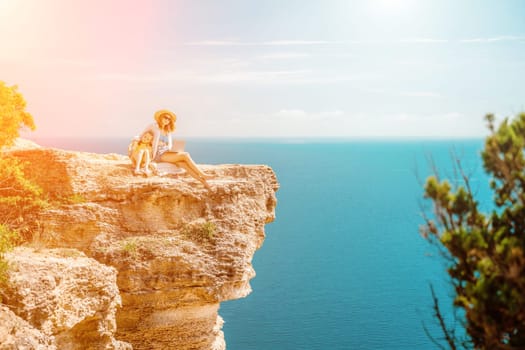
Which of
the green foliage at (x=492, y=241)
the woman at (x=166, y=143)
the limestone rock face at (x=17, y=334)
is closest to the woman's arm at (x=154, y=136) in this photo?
the woman at (x=166, y=143)

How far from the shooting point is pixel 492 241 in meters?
9.59

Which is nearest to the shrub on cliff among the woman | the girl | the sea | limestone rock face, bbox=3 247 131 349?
limestone rock face, bbox=3 247 131 349

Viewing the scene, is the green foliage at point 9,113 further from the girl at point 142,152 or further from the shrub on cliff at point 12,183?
the girl at point 142,152

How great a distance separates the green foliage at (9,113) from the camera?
52.0 ft

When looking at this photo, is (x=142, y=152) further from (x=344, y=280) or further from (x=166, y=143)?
(x=344, y=280)

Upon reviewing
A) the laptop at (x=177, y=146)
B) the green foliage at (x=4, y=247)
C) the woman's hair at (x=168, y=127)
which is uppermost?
the woman's hair at (x=168, y=127)

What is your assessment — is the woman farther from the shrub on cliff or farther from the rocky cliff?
the shrub on cliff

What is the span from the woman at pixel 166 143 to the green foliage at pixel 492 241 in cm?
916

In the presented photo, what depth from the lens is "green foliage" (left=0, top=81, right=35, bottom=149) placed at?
52.0 ft

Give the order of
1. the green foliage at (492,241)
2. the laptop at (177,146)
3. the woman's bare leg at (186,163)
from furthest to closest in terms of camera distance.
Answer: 1. the laptop at (177,146)
2. the woman's bare leg at (186,163)
3. the green foliage at (492,241)

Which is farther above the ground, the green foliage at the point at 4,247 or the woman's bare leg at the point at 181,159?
the woman's bare leg at the point at 181,159

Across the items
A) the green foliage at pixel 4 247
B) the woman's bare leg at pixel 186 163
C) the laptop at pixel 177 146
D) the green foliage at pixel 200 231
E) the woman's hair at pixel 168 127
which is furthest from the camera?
the laptop at pixel 177 146


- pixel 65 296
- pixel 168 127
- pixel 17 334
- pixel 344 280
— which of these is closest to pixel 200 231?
pixel 168 127

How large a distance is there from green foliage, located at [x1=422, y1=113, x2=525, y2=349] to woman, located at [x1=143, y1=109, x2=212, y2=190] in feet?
30.0
